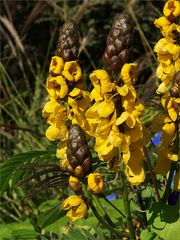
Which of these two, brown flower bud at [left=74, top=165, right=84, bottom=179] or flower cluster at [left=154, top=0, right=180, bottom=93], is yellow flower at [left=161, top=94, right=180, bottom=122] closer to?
flower cluster at [left=154, top=0, right=180, bottom=93]

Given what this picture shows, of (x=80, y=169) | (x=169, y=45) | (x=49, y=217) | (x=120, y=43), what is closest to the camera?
(x=120, y=43)

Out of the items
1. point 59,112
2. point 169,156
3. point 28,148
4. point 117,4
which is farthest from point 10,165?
point 117,4

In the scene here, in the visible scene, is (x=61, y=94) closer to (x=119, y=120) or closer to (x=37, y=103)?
(x=119, y=120)

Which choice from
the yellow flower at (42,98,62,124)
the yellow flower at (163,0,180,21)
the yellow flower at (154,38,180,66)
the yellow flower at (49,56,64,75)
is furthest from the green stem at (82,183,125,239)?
the yellow flower at (163,0,180,21)

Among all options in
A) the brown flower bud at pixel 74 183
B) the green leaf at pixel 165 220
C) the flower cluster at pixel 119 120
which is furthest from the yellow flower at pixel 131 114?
the green leaf at pixel 165 220

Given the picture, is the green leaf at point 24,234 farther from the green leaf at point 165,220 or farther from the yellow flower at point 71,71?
the yellow flower at point 71,71

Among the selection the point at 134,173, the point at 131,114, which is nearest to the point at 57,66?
the point at 131,114
